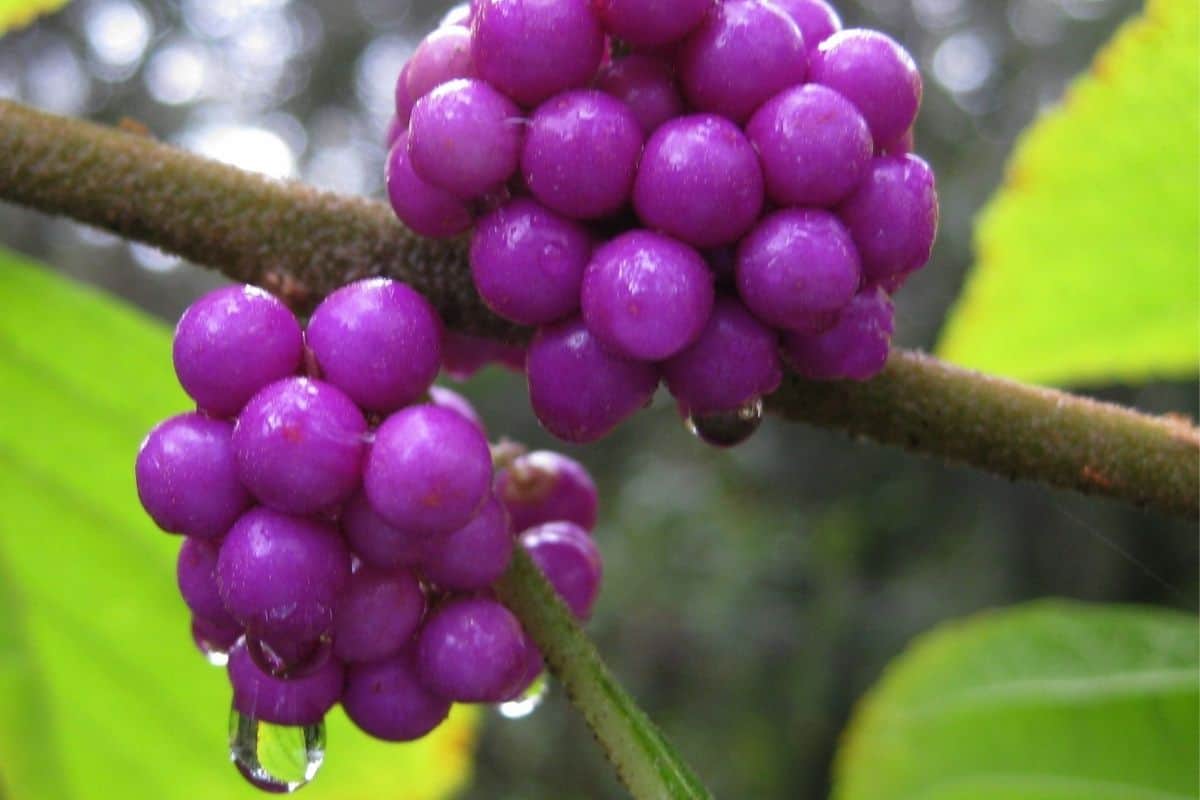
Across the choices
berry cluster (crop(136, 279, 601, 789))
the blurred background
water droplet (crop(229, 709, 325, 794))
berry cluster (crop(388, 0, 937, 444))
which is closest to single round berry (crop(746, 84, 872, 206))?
berry cluster (crop(388, 0, 937, 444))

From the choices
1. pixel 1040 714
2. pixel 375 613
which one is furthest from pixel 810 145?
pixel 1040 714

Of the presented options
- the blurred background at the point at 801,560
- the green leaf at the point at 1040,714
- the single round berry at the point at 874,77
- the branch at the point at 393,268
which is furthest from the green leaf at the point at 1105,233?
the blurred background at the point at 801,560

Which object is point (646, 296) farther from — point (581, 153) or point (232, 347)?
point (232, 347)

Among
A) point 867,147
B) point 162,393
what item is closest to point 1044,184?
point 867,147

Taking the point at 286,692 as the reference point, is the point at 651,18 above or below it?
above

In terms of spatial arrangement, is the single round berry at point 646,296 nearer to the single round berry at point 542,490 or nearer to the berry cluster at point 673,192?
the berry cluster at point 673,192

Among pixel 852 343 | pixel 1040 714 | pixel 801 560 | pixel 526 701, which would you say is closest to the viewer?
pixel 852 343

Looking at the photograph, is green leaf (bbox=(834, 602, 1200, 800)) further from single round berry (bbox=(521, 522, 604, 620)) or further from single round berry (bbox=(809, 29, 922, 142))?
single round berry (bbox=(809, 29, 922, 142))
